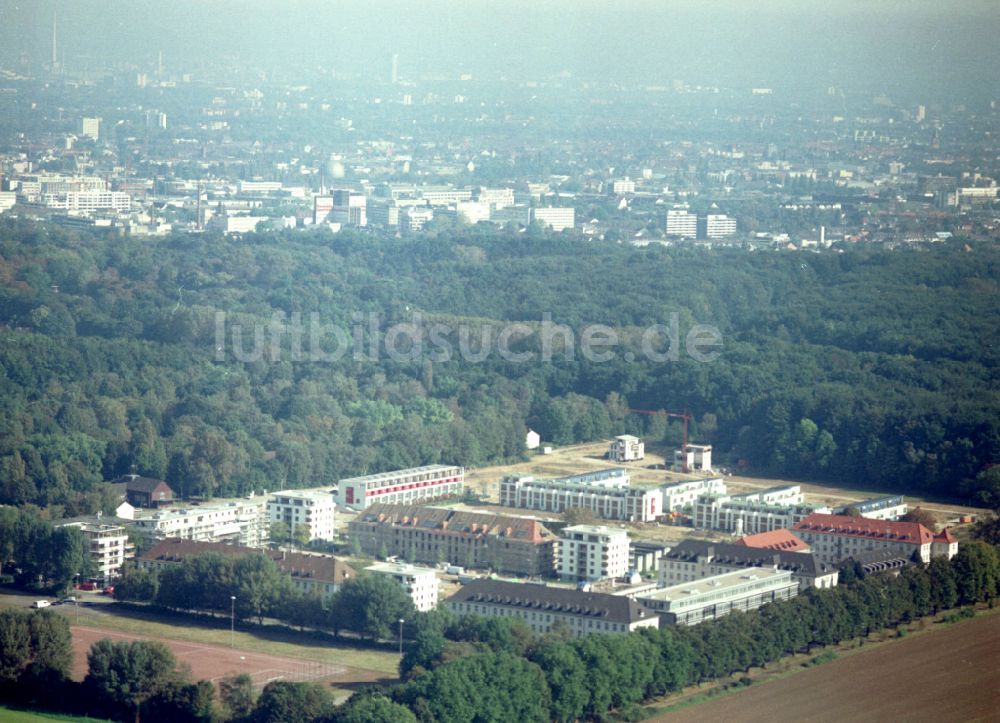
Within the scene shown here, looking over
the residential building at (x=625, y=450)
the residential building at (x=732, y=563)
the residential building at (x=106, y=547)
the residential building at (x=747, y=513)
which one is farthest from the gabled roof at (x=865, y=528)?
the residential building at (x=106, y=547)

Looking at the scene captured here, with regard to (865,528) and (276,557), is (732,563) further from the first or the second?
(276,557)

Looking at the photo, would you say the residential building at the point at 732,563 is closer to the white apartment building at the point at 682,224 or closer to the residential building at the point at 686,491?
the residential building at the point at 686,491

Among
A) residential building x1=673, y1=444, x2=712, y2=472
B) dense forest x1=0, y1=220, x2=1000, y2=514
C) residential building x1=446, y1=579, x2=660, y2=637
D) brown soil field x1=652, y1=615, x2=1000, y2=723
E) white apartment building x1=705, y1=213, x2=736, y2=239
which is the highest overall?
white apartment building x1=705, y1=213, x2=736, y2=239

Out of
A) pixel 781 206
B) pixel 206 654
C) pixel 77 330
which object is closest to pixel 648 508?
pixel 206 654

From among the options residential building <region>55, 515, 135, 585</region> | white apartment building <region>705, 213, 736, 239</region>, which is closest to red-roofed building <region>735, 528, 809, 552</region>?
residential building <region>55, 515, 135, 585</region>

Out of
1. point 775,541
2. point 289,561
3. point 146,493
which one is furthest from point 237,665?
point 146,493

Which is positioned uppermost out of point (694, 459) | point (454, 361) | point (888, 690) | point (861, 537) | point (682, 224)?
point (682, 224)

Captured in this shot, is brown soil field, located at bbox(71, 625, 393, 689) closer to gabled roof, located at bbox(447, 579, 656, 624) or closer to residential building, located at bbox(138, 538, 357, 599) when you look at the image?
residential building, located at bbox(138, 538, 357, 599)
